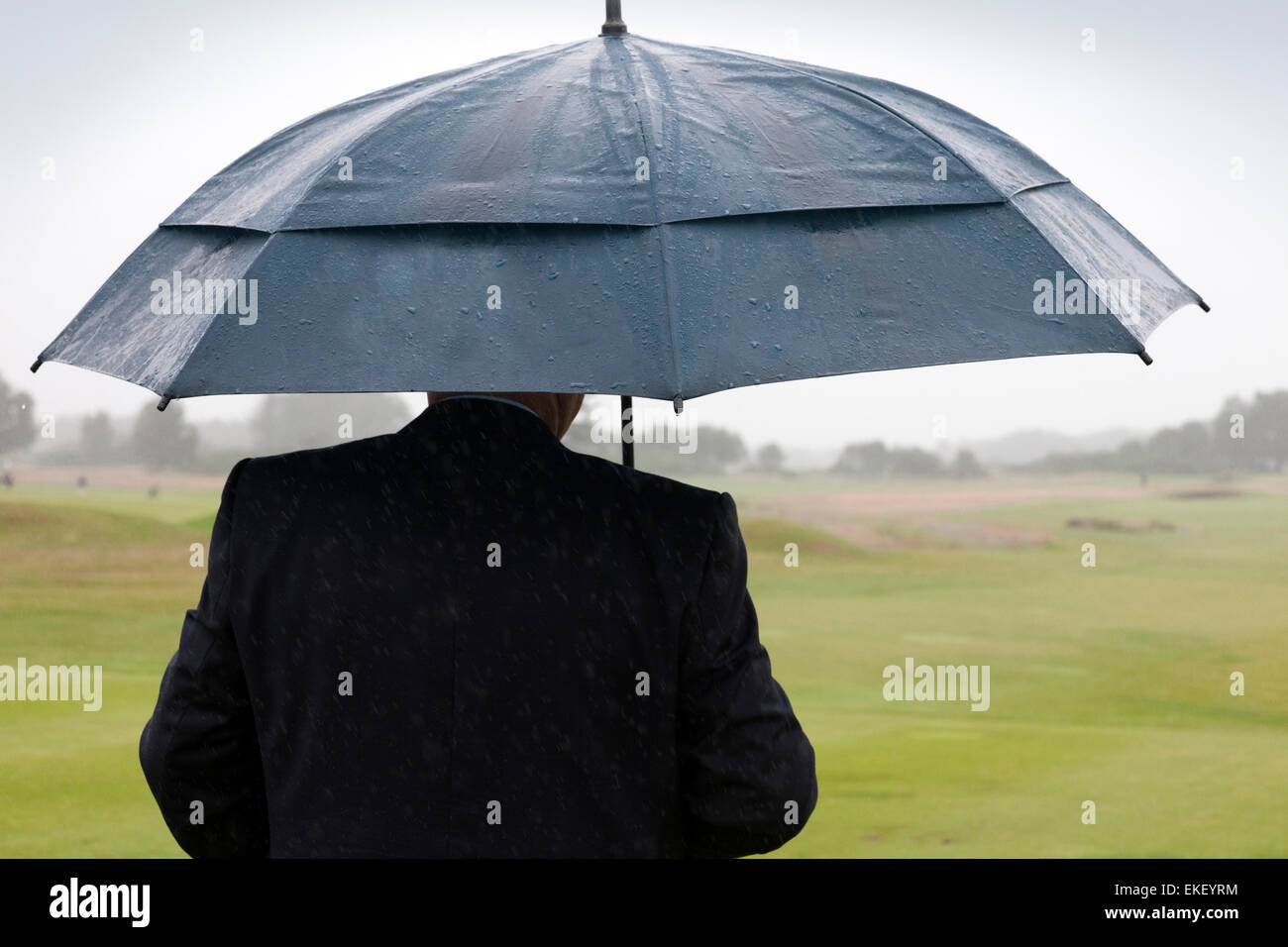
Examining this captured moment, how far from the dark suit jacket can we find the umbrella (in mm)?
159

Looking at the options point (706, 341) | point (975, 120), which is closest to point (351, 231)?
point (706, 341)

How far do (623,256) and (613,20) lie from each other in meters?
0.86

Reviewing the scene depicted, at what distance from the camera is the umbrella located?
70.1 inches

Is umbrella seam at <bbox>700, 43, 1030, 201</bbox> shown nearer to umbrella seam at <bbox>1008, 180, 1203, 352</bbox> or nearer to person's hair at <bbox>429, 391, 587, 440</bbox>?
umbrella seam at <bbox>1008, 180, 1203, 352</bbox>

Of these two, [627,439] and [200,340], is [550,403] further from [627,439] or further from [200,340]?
[200,340]

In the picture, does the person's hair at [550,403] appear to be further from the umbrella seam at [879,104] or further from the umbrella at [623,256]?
the umbrella seam at [879,104]

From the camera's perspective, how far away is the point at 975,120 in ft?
8.28

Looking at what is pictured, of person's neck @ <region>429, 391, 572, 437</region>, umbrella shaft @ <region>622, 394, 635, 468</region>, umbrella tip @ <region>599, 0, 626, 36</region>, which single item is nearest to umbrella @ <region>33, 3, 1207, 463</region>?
person's neck @ <region>429, 391, 572, 437</region>

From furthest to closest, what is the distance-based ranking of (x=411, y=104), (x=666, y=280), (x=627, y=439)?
1. (x=627, y=439)
2. (x=411, y=104)
3. (x=666, y=280)

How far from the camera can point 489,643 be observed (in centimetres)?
178

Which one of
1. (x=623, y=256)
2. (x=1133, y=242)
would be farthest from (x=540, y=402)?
(x=1133, y=242)

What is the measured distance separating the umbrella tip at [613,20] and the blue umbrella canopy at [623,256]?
0.24 meters
